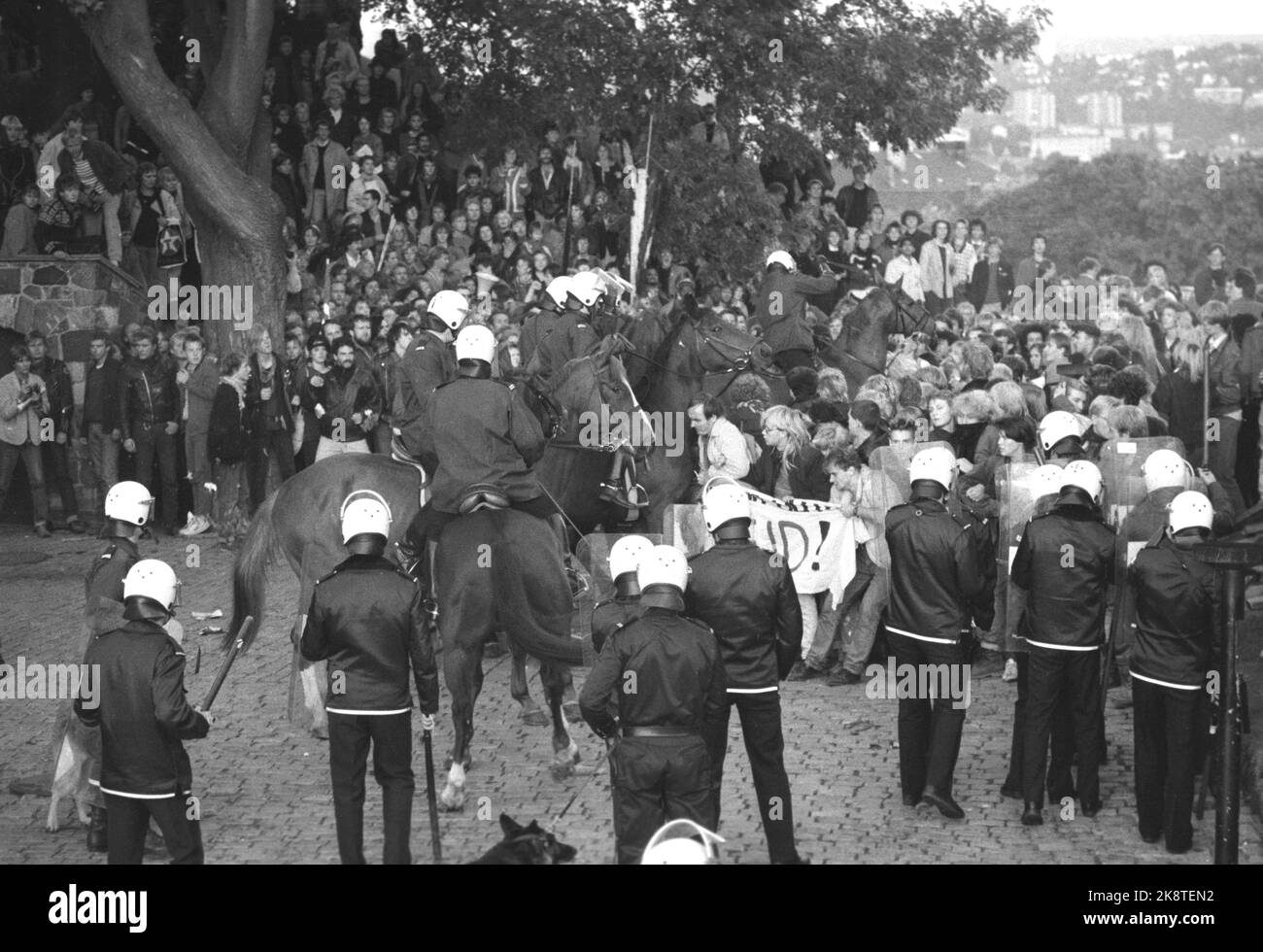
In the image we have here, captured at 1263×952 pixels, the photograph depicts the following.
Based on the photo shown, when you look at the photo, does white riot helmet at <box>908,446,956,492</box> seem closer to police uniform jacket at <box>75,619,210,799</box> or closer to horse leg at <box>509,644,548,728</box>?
horse leg at <box>509,644,548,728</box>

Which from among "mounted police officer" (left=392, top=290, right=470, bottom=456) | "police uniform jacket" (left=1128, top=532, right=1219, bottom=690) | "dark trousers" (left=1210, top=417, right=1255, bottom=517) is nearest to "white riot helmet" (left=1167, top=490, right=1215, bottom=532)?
"police uniform jacket" (left=1128, top=532, right=1219, bottom=690)

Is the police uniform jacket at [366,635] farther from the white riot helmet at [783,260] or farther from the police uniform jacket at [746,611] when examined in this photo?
the white riot helmet at [783,260]

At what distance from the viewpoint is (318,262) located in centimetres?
2344

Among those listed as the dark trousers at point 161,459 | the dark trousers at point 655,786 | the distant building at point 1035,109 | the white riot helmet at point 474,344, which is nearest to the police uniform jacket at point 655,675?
the dark trousers at point 655,786

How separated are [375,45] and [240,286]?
525 centimetres

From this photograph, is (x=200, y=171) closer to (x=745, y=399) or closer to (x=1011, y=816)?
(x=745, y=399)

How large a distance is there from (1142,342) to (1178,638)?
9343 millimetres

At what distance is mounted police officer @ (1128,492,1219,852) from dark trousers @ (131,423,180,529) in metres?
12.0

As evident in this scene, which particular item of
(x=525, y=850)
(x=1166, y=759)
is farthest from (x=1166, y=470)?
(x=525, y=850)

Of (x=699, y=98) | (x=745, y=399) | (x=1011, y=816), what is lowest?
(x=1011, y=816)

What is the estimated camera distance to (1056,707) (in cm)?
1077

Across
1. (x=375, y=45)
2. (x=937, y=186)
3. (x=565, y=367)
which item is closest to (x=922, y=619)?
(x=565, y=367)

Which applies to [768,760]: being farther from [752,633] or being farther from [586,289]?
[586,289]
